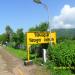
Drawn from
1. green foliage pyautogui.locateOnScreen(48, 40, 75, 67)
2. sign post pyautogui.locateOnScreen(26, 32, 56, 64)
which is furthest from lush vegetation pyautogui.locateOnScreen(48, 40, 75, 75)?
sign post pyautogui.locateOnScreen(26, 32, 56, 64)

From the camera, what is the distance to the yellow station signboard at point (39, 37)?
29531mm

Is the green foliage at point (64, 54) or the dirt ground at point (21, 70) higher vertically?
the green foliage at point (64, 54)

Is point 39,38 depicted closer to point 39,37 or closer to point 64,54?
point 39,37

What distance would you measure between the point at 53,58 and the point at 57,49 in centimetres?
83

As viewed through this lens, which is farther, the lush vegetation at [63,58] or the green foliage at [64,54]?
the green foliage at [64,54]

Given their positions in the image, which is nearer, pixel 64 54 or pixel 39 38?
pixel 64 54

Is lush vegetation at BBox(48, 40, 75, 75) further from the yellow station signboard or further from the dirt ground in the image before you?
the yellow station signboard

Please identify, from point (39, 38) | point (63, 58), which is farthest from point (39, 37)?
point (63, 58)

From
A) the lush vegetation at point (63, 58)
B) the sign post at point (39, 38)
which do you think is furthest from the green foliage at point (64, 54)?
the sign post at point (39, 38)

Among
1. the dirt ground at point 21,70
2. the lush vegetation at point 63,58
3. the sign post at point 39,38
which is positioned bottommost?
the dirt ground at point 21,70

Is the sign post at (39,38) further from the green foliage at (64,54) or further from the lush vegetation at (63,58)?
the green foliage at (64,54)

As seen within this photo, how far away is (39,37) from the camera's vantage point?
2973 centimetres

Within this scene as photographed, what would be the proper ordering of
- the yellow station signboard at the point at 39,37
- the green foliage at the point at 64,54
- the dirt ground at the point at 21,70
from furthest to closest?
the yellow station signboard at the point at 39,37, the green foliage at the point at 64,54, the dirt ground at the point at 21,70

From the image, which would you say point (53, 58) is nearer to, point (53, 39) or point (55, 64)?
point (55, 64)
